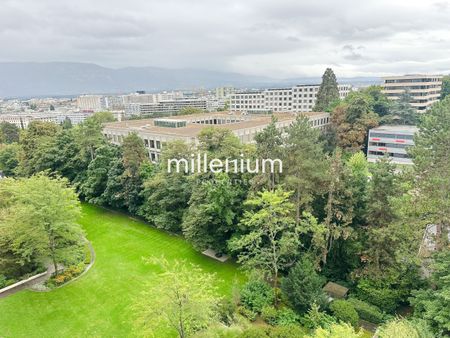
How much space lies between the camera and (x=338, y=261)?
23.8m

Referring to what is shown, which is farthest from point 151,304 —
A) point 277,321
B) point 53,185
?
point 53,185

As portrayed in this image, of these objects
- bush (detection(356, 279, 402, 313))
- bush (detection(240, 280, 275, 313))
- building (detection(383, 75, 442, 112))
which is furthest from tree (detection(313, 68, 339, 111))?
bush (detection(240, 280, 275, 313))

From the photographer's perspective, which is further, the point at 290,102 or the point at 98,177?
the point at 290,102

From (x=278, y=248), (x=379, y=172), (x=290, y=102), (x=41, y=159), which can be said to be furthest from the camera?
(x=290, y=102)

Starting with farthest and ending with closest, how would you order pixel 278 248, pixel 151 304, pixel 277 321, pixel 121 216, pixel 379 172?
pixel 121 216 < pixel 278 248 < pixel 379 172 < pixel 277 321 < pixel 151 304

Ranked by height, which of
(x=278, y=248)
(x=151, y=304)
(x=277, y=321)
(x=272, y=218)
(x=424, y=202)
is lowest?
(x=277, y=321)

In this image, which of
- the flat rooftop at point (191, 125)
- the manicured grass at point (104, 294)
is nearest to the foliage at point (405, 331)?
the manicured grass at point (104, 294)

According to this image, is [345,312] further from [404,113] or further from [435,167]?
[404,113]

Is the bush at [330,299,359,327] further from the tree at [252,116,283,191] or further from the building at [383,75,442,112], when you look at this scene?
the building at [383,75,442,112]

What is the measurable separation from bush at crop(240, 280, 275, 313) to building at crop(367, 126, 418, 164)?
137 feet

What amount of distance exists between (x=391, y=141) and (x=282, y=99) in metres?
69.0

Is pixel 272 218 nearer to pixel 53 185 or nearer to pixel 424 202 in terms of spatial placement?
pixel 424 202

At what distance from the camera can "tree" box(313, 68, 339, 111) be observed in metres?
70.6

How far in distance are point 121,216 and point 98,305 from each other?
57.1 ft
